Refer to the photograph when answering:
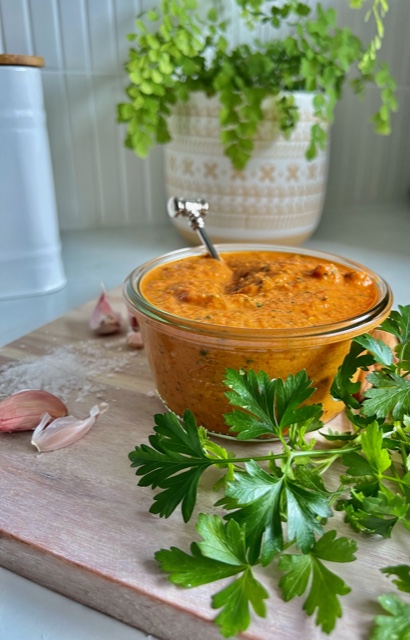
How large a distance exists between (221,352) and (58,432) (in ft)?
0.67

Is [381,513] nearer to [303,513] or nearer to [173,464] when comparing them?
[303,513]

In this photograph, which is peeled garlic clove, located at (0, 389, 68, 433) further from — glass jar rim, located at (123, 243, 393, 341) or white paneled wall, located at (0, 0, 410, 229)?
white paneled wall, located at (0, 0, 410, 229)

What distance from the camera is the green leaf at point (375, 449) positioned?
0.50 metres

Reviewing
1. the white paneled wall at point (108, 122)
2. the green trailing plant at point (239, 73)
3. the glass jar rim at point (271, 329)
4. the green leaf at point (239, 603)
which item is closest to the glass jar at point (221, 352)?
the glass jar rim at point (271, 329)

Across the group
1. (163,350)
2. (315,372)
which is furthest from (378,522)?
(163,350)

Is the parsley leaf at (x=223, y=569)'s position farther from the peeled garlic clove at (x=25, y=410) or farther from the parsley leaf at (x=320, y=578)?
the peeled garlic clove at (x=25, y=410)

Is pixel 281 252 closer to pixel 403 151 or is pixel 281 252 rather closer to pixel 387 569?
pixel 387 569

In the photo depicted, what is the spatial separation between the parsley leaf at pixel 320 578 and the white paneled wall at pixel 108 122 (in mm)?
1127

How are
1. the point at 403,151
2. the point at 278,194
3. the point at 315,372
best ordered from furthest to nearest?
the point at 403,151, the point at 278,194, the point at 315,372

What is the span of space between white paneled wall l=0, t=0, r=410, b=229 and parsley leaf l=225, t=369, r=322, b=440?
98 cm

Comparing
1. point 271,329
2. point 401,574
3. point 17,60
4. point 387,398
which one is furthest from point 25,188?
point 401,574

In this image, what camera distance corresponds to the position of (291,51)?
1009mm

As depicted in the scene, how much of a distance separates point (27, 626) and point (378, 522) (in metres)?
0.30

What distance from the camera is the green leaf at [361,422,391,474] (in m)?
0.50
